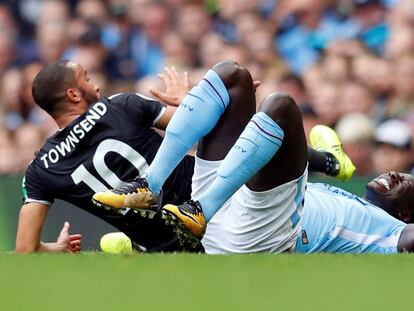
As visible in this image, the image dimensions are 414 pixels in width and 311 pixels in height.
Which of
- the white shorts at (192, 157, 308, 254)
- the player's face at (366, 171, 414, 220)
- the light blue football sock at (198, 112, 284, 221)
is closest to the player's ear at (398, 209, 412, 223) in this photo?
the player's face at (366, 171, 414, 220)

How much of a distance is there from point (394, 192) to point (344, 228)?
1.86 ft

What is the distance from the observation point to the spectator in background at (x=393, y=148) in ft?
25.5

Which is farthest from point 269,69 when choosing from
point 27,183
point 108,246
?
point 27,183

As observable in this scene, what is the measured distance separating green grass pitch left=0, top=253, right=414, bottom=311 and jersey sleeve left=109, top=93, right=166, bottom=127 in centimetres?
112

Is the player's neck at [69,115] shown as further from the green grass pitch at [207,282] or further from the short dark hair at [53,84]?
the green grass pitch at [207,282]

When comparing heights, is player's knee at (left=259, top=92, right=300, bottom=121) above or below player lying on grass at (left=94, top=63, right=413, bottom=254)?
above

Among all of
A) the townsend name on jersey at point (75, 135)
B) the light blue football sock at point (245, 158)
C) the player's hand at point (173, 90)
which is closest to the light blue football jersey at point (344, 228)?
the light blue football sock at point (245, 158)

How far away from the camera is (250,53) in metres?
8.37

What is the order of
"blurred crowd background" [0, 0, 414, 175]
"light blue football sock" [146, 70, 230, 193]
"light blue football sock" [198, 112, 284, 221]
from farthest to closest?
"blurred crowd background" [0, 0, 414, 175] < "light blue football sock" [146, 70, 230, 193] < "light blue football sock" [198, 112, 284, 221]

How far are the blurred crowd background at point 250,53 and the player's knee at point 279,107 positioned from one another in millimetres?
3421

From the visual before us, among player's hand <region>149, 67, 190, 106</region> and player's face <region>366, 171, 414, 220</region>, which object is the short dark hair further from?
player's face <region>366, 171, 414, 220</region>

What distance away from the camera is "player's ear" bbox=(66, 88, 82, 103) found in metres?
5.37

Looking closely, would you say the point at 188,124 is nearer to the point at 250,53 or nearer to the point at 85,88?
the point at 85,88

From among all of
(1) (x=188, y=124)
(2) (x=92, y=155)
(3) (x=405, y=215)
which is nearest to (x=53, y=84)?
(2) (x=92, y=155)
